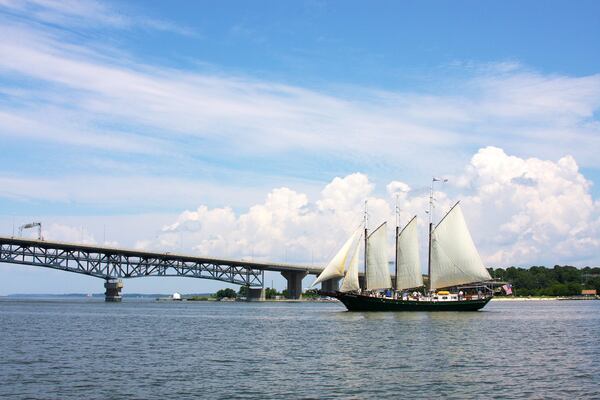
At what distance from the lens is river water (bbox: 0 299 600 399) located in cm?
3372

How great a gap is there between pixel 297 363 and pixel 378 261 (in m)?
65.1

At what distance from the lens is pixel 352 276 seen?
10750cm

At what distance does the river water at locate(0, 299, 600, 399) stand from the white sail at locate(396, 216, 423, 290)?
121 ft

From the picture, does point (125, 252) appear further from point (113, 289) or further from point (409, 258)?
point (409, 258)

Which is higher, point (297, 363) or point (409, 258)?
point (409, 258)

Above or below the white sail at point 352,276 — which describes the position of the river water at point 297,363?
below

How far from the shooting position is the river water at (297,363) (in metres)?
33.7

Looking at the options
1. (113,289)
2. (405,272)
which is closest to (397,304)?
(405,272)

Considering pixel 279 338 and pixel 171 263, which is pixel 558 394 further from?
pixel 171 263

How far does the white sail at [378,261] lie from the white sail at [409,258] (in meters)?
2.69

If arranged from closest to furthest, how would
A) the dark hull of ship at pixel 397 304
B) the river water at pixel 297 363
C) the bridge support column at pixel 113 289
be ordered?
the river water at pixel 297 363 → the dark hull of ship at pixel 397 304 → the bridge support column at pixel 113 289

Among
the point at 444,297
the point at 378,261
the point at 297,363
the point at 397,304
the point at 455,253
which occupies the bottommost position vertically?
the point at 297,363

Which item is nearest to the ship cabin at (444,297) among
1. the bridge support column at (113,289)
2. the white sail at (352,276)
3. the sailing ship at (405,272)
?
the sailing ship at (405,272)

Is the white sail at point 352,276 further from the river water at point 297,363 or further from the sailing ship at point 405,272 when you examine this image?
the river water at point 297,363
